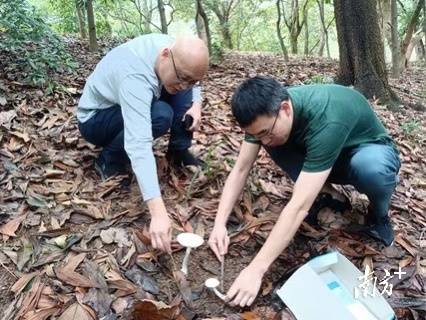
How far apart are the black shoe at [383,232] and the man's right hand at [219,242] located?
0.75m

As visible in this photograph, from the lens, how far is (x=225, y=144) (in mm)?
3146

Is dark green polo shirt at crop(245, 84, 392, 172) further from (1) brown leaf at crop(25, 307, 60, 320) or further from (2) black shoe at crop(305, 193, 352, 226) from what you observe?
(1) brown leaf at crop(25, 307, 60, 320)

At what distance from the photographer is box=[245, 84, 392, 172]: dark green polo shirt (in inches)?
74.7

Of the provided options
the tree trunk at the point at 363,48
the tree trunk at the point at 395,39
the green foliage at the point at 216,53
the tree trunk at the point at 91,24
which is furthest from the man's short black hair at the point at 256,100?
the tree trunk at the point at 395,39

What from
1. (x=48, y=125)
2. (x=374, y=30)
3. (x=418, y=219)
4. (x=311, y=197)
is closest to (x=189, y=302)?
(x=311, y=197)

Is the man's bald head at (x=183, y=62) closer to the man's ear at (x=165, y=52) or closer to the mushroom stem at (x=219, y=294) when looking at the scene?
the man's ear at (x=165, y=52)

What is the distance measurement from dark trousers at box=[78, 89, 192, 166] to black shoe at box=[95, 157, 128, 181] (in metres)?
0.02

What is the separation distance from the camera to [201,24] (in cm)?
600

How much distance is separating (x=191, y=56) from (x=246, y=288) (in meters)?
0.99

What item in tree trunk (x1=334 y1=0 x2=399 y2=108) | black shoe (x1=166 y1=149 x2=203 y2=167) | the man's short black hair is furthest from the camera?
tree trunk (x1=334 y1=0 x2=399 y2=108)

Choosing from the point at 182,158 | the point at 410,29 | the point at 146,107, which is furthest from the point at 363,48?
the point at 410,29

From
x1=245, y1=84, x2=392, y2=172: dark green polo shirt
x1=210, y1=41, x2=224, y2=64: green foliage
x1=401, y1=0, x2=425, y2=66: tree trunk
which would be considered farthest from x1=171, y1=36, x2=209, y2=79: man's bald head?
x1=401, y1=0, x2=425, y2=66: tree trunk

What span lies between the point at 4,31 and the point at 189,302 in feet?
10.5

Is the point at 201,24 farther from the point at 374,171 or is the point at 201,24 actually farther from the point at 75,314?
the point at 75,314
